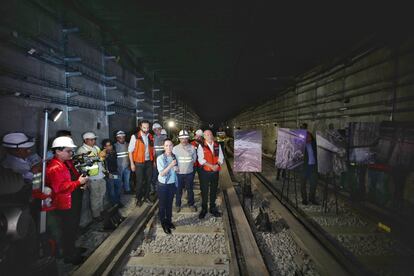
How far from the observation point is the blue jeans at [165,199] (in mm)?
5035

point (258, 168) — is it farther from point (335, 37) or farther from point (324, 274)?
point (335, 37)

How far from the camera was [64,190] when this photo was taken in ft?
12.1

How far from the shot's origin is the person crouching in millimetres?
4996

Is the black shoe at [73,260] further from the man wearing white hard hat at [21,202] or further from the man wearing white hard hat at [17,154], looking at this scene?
the man wearing white hard hat at [17,154]

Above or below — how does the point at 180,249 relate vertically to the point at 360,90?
below

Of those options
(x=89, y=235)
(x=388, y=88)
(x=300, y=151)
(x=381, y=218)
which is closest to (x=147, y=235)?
(x=89, y=235)

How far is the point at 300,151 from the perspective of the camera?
652cm

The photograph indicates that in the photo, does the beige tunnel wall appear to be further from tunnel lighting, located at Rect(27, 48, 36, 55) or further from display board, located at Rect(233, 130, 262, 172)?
tunnel lighting, located at Rect(27, 48, 36, 55)

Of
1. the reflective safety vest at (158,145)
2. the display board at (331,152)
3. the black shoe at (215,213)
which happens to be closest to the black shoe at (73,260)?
the black shoe at (215,213)

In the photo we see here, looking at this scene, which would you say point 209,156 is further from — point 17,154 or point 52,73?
point 52,73

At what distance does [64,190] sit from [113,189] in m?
2.93

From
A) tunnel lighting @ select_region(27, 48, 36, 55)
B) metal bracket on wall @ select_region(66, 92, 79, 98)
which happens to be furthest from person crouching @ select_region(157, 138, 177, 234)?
tunnel lighting @ select_region(27, 48, 36, 55)

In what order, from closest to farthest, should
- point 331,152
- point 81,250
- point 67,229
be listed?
point 67,229 → point 81,250 → point 331,152

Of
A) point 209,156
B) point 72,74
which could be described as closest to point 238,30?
point 209,156
